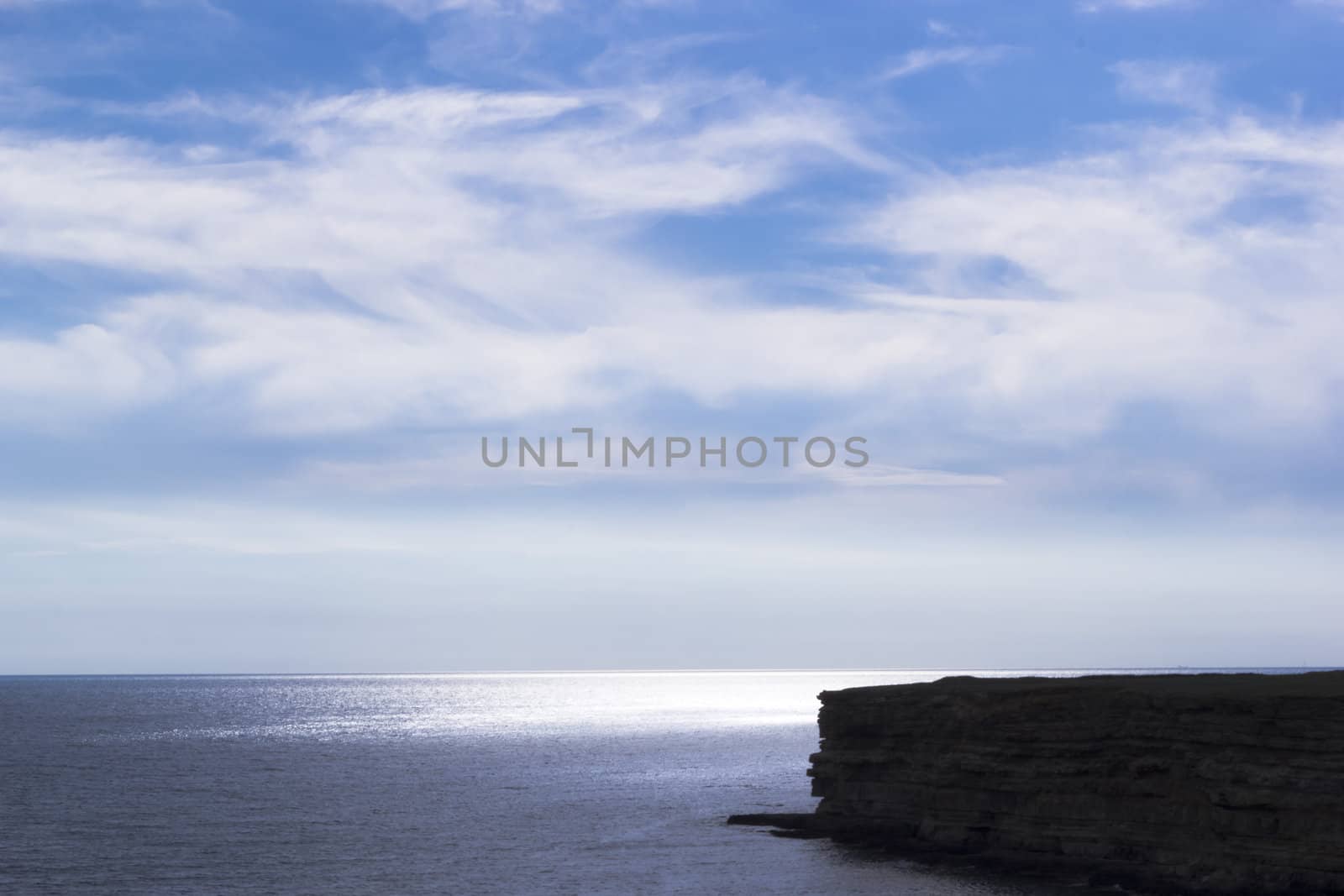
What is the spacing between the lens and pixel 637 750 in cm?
12469

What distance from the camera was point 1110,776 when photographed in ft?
144

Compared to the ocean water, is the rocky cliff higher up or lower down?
higher up

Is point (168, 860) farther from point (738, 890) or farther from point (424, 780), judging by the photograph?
point (424, 780)

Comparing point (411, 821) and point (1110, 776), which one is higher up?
point (1110, 776)

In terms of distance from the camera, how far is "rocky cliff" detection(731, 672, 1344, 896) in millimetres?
37750

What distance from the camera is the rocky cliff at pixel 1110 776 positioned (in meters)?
37.8

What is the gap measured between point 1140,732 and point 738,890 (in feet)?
49.0

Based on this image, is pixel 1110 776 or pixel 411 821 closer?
pixel 1110 776

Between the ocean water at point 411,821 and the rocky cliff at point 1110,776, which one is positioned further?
the ocean water at point 411,821

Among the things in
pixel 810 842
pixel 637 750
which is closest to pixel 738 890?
pixel 810 842

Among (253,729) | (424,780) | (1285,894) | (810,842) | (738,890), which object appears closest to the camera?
(1285,894)

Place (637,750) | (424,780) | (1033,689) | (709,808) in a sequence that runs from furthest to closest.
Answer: (637,750)
(424,780)
(709,808)
(1033,689)

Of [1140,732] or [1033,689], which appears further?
[1033,689]

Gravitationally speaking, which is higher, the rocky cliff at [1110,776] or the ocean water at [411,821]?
the rocky cliff at [1110,776]
